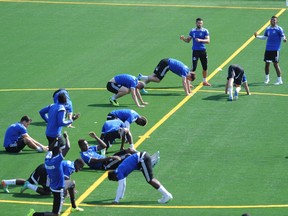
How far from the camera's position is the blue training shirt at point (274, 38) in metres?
41.1

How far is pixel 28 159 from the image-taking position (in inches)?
1254

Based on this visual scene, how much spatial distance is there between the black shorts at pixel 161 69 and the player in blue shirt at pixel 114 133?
801 centimetres

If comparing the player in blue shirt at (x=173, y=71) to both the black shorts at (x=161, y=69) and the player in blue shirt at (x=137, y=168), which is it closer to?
the black shorts at (x=161, y=69)

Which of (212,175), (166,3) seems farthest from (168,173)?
(166,3)

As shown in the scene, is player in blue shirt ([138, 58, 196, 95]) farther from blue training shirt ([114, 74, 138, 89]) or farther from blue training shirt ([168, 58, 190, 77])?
blue training shirt ([114, 74, 138, 89])

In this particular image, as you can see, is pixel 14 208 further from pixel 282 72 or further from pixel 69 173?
pixel 282 72

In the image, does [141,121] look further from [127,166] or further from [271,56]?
[271,56]

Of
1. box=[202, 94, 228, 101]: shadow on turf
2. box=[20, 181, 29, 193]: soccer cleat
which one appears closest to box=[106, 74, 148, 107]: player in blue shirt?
box=[202, 94, 228, 101]: shadow on turf

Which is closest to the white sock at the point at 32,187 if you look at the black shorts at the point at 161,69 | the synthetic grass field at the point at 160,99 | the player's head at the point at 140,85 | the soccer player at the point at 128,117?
the synthetic grass field at the point at 160,99

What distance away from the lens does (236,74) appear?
126 ft

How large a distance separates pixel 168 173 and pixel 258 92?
34.4 feet

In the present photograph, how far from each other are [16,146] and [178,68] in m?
9.19

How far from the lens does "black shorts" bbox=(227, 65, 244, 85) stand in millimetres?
38456

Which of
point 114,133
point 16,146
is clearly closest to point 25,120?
point 16,146
